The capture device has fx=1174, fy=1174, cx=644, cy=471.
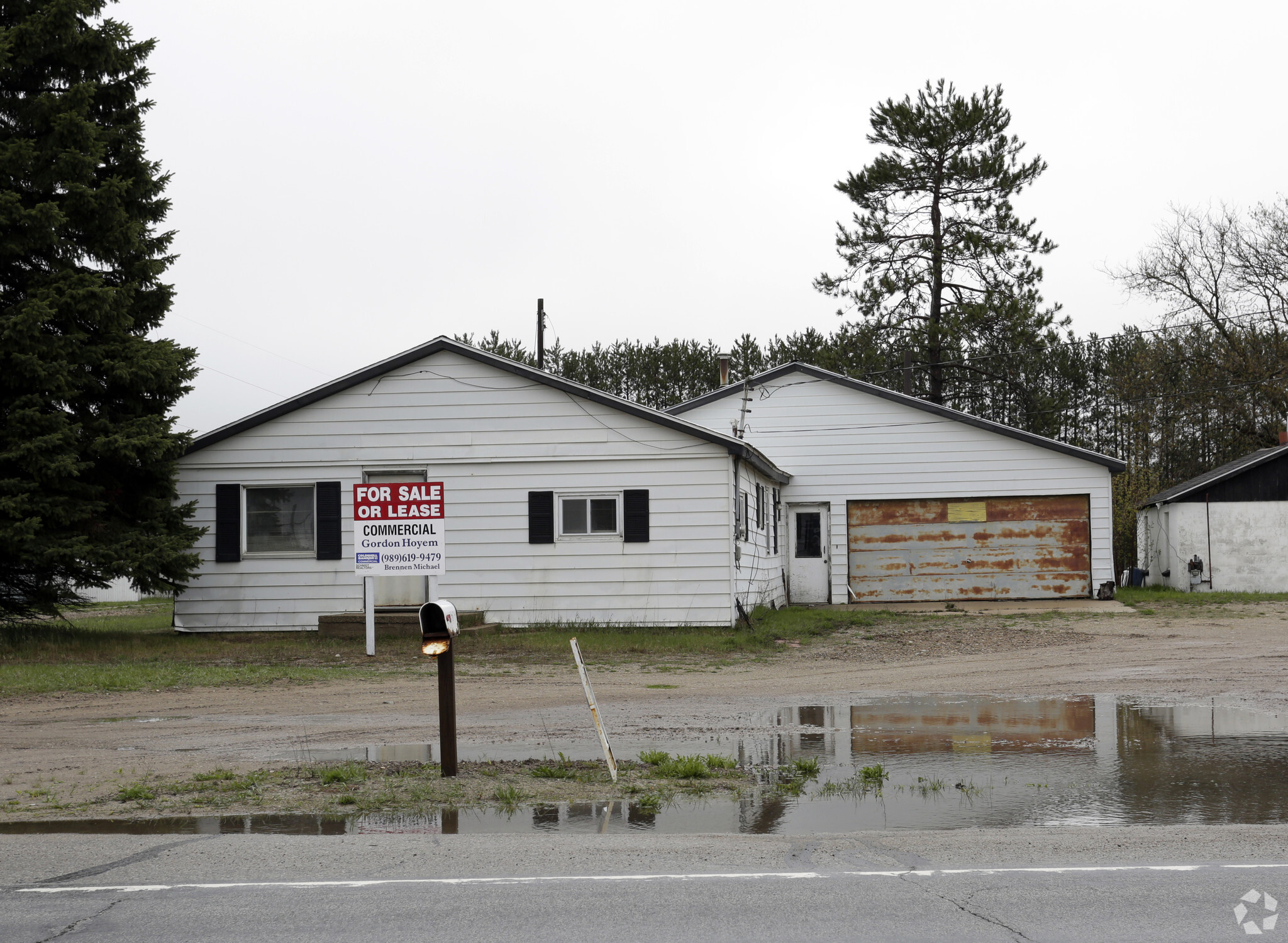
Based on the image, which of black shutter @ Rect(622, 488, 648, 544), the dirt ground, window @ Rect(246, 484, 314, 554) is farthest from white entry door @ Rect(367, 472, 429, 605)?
the dirt ground

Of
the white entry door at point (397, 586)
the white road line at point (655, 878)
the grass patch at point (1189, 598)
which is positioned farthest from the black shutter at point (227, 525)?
the grass patch at point (1189, 598)

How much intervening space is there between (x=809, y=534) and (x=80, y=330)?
16101mm

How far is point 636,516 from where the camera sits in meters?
20.2

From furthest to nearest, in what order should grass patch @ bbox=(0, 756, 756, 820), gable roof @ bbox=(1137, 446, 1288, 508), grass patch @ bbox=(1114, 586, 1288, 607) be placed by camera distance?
gable roof @ bbox=(1137, 446, 1288, 508)
grass patch @ bbox=(1114, 586, 1288, 607)
grass patch @ bbox=(0, 756, 756, 820)

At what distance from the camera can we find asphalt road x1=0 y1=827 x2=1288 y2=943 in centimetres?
503

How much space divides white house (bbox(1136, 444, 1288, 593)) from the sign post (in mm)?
21625

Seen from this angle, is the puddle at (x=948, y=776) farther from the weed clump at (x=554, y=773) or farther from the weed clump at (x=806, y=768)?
the weed clump at (x=554, y=773)

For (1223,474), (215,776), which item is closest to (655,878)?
(215,776)

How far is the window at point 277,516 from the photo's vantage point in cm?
2081

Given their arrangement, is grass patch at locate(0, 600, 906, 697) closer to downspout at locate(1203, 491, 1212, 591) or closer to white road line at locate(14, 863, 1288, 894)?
white road line at locate(14, 863, 1288, 894)

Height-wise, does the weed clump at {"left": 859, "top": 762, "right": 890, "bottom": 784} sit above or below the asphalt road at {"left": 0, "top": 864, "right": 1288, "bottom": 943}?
below

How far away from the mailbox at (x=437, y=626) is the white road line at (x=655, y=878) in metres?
2.66

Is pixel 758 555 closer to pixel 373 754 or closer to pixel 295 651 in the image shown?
pixel 295 651

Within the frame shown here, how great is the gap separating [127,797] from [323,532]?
12770mm
